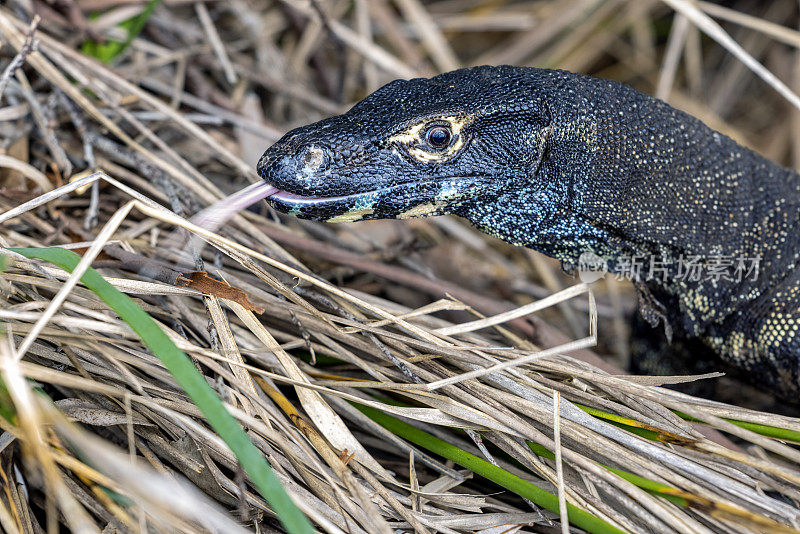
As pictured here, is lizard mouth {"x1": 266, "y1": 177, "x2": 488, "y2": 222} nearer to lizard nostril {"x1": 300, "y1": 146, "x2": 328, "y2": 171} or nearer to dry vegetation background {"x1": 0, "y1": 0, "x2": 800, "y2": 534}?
lizard nostril {"x1": 300, "y1": 146, "x2": 328, "y2": 171}

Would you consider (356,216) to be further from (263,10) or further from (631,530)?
(263,10)

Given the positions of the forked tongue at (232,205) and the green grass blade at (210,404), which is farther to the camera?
the forked tongue at (232,205)

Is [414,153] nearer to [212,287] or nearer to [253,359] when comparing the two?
[212,287]

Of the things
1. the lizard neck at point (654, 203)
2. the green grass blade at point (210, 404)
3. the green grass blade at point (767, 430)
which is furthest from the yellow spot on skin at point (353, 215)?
the green grass blade at point (767, 430)

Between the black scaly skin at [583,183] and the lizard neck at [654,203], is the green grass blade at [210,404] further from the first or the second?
the lizard neck at [654,203]

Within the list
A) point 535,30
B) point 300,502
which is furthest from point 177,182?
point 535,30

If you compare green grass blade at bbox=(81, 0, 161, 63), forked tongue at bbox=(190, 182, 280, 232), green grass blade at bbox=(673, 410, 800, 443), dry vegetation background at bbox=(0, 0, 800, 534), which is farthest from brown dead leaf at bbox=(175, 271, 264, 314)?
green grass blade at bbox=(81, 0, 161, 63)
